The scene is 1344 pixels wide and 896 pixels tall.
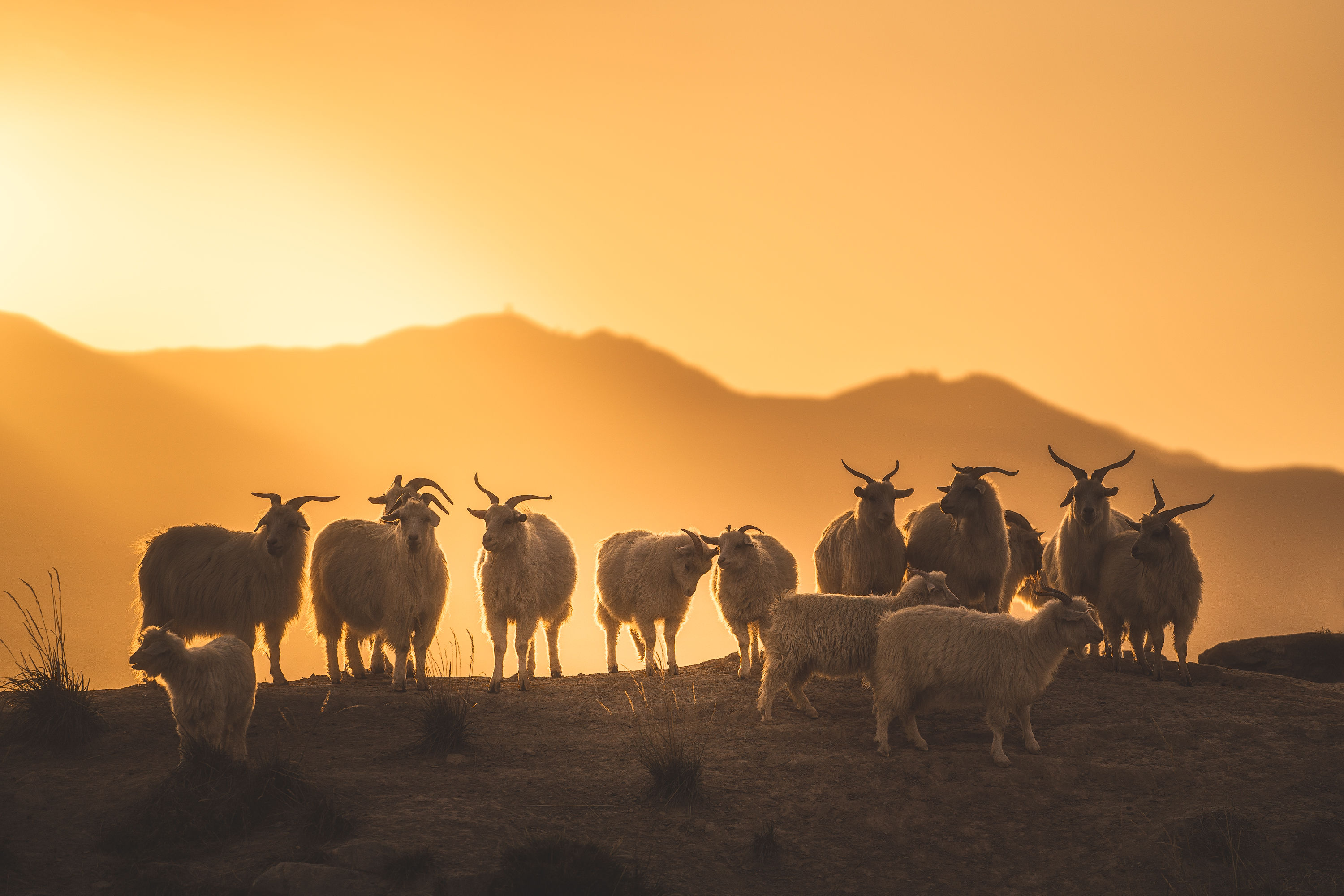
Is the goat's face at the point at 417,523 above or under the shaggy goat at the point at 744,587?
above

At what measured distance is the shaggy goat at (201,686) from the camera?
8758 millimetres

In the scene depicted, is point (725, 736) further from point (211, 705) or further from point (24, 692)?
point (24, 692)

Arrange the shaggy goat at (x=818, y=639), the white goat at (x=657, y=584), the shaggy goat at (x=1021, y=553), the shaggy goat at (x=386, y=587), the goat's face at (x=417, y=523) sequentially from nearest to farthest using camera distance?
the shaggy goat at (x=818, y=639)
the goat's face at (x=417, y=523)
the shaggy goat at (x=386, y=587)
the white goat at (x=657, y=584)
the shaggy goat at (x=1021, y=553)

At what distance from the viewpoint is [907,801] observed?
9.12 metres

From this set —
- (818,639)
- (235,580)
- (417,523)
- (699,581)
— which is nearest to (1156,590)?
(818,639)

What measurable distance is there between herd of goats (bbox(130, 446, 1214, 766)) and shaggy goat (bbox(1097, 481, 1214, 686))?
2cm

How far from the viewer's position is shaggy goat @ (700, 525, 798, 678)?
1284cm

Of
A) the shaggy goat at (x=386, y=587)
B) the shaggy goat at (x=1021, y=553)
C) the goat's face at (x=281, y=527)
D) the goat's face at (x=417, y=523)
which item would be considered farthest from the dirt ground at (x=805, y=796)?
the shaggy goat at (x=1021, y=553)

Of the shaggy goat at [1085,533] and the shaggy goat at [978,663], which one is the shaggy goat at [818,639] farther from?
the shaggy goat at [1085,533]

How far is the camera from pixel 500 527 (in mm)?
13039

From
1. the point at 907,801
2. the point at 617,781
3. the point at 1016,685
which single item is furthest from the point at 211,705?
the point at 1016,685

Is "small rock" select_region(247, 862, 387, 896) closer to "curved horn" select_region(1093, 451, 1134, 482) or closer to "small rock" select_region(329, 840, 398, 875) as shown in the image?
"small rock" select_region(329, 840, 398, 875)

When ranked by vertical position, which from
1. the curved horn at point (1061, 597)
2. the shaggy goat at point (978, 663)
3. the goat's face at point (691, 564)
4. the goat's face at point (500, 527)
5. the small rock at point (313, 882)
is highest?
the goat's face at point (500, 527)

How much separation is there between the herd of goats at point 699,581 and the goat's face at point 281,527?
0.8 inches
